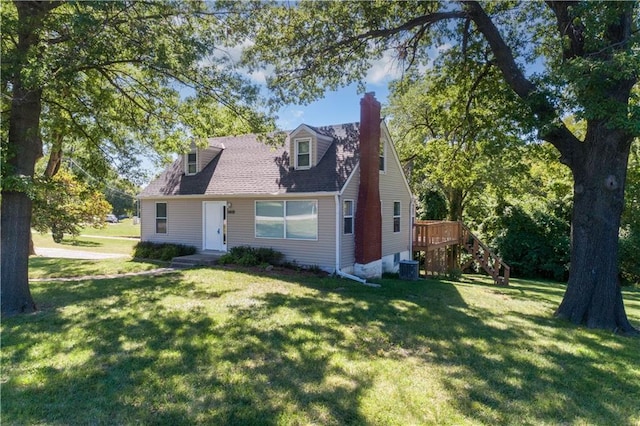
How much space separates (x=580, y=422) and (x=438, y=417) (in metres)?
1.46

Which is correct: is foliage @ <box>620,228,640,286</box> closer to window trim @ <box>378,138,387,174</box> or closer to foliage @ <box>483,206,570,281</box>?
foliage @ <box>483,206,570,281</box>

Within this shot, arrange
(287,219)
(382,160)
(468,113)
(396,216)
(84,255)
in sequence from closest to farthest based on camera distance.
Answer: (468,113), (287,219), (382,160), (396,216), (84,255)

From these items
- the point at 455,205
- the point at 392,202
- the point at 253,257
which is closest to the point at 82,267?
the point at 253,257

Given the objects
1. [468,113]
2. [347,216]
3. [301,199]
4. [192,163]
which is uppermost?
[468,113]

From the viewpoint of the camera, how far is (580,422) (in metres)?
3.80

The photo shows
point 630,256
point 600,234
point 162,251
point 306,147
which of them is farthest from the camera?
point 630,256

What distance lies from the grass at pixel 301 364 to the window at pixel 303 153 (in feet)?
21.3

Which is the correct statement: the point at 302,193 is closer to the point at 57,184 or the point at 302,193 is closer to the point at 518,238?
the point at 57,184

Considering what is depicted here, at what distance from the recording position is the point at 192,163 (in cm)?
1636

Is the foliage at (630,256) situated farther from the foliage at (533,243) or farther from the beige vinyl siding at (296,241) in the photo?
the beige vinyl siding at (296,241)

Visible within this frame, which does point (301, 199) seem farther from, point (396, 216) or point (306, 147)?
point (396, 216)

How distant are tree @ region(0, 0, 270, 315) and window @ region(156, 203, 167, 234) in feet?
20.3

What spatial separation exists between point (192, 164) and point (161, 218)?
272cm

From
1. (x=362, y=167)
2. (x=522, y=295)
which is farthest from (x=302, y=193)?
(x=522, y=295)
